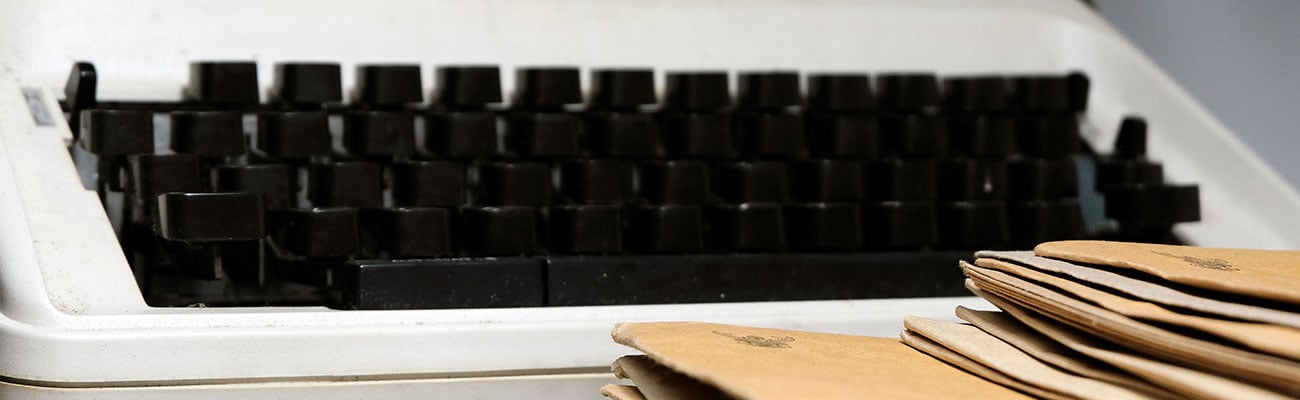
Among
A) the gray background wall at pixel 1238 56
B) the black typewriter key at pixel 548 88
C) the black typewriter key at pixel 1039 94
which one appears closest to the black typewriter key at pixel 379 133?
the black typewriter key at pixel 548 88

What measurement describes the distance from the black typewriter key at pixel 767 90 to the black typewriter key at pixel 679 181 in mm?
124

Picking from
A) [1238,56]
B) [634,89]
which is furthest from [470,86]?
[1238,56]

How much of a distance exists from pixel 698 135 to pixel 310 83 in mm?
355

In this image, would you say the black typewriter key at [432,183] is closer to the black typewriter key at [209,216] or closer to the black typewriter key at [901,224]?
the black typewriter key at [209,216]

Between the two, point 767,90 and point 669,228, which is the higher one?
point 767,90

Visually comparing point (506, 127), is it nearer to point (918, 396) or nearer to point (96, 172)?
point (96, 172)

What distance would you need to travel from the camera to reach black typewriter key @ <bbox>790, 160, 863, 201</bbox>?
3.73 feet

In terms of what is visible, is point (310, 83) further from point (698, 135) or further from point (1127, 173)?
point (1127, 173)

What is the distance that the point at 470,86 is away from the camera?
1093 millimetres

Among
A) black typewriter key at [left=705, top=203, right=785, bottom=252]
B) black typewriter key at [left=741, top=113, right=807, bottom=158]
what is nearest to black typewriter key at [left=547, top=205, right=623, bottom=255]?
→ black typewriter key at [left=705, top=203, right=785, bottom=252]

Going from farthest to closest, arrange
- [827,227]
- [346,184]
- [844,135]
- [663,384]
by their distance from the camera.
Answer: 1. [844,135]
2. [827,227]
3. [346,184]
4. [663,384]

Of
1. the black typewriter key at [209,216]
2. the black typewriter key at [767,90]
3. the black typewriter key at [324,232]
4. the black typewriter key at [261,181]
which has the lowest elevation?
the black typewriter key at [324,232]

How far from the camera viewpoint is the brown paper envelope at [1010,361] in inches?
24.3

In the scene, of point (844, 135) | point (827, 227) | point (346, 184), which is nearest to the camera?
point (346, 184)
